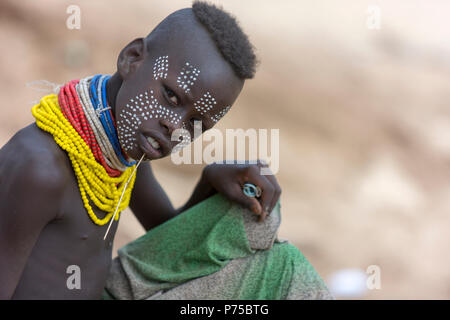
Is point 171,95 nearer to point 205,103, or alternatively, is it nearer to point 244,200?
point 205,103

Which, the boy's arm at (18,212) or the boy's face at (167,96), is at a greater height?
the boy's face at (167,96)

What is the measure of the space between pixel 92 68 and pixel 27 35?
2.54 ft

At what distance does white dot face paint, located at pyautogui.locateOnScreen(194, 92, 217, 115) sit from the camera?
1.65 metres

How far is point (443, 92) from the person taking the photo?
239 inches

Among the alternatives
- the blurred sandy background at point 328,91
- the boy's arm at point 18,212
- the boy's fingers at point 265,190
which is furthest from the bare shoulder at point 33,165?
the blurred sandy background at point 328,91

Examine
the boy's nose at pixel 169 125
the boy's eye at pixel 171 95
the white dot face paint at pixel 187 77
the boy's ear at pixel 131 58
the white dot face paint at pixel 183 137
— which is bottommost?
the white dot face paint at pixel 183 137

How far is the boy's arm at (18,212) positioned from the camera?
1509mm

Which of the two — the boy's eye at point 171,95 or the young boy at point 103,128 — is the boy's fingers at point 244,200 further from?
the boy's eye at point 171,95

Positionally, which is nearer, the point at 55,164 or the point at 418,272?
the point at 55,164

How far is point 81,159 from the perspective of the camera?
1636mm

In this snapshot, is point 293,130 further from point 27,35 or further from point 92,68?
point 27,35

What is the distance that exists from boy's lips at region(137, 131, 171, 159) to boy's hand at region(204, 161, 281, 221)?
16.4 inches

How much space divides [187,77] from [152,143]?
24 cm
